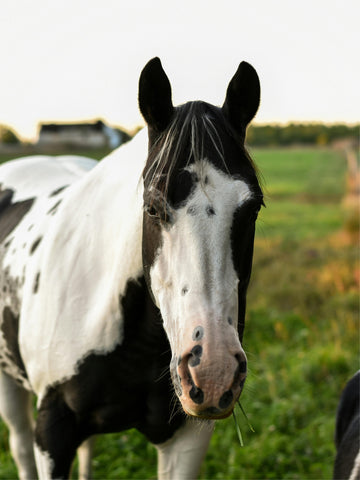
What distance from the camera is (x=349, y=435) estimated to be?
8.56 ft

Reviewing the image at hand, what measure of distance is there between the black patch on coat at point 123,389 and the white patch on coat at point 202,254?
0.41m

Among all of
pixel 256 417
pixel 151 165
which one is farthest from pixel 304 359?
pixel 151 165

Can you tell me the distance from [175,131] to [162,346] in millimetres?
875

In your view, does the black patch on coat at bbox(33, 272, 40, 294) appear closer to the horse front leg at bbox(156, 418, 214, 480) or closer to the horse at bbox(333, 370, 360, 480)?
the horse front leg at bbox(156, 418, 214, 480)

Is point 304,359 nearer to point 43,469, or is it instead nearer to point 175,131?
point 43,469

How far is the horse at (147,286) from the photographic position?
1.56 meters

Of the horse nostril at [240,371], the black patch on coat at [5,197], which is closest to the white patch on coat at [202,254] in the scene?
the horse nostril at [240,371]

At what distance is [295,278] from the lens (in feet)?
27.0

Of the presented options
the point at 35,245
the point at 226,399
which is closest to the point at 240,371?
the point at 226,399

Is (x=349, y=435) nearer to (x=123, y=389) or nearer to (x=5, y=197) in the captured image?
(x=123, y=389)

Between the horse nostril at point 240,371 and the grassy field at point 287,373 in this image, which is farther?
the grassy field at point 287,373

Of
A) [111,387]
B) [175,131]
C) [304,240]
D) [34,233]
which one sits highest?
[175,131]

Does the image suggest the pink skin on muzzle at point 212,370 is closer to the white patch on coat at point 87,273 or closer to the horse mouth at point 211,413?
the horse mouth at point 211,413

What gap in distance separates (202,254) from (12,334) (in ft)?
4.55
